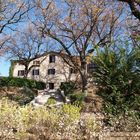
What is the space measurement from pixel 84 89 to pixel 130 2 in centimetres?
2617

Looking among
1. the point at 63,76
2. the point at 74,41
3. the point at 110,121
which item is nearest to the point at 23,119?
the point at 110,121

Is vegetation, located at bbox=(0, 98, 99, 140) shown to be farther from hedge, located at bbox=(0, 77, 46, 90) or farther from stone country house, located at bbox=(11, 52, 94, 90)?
stone country house, located at bbox=(11, 52, 94, 90)

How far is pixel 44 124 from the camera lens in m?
9.80

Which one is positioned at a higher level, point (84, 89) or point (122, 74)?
point (84, 89)

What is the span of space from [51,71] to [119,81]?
209 feet

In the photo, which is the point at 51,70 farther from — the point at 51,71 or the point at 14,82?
the point at 14,82

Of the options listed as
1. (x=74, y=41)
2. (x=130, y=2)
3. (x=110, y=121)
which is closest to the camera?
(x=110, y=121)

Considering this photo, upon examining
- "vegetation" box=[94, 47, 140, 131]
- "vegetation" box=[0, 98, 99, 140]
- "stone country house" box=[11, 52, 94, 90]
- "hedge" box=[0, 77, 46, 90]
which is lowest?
"vegetation" box=[0, 98, 99, 140]

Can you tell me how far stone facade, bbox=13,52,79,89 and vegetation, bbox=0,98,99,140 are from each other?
62730mm

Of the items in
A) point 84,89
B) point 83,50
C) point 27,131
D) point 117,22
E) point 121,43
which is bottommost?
point 27,131

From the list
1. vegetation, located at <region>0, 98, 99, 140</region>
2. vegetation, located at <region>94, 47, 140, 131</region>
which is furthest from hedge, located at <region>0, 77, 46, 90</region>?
vegetation, located at <region>0, 98, 99, 140</region>

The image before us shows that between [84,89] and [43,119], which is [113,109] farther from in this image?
[84,89]

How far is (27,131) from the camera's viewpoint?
974cm

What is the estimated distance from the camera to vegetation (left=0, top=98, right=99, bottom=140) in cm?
941
